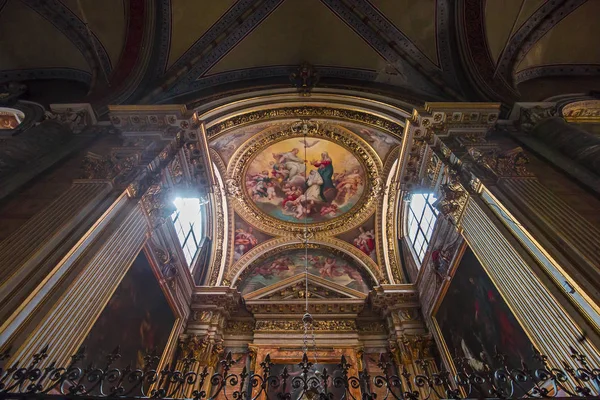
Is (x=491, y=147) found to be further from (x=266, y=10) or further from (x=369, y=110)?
(x=266, y=10)

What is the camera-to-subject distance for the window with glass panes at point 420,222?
29.9ft

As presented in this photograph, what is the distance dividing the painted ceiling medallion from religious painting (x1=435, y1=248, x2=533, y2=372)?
4444mm

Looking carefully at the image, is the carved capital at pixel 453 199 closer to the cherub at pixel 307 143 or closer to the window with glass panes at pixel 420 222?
the window with glass panes at pixel 420 222

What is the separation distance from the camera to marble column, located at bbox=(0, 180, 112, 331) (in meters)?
3.50

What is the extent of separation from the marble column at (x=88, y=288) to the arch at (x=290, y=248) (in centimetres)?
514

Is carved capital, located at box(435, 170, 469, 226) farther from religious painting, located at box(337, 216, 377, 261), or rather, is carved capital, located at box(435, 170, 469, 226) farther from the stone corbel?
religious painting, located at box(337, 216, 377, 261)

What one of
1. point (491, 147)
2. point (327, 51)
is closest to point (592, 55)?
point (491, 147)

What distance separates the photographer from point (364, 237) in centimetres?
1120

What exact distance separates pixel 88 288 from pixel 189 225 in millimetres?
5531

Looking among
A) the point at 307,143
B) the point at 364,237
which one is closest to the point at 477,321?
the point at 364,237

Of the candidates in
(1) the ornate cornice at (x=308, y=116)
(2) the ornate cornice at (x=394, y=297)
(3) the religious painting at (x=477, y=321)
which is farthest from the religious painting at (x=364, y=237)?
(1) the ornate cornice at (x=308, y=116)

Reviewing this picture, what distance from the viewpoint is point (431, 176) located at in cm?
700

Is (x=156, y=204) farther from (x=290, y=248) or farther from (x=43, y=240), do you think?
(x=290, y=248)

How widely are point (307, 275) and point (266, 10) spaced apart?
742cm
